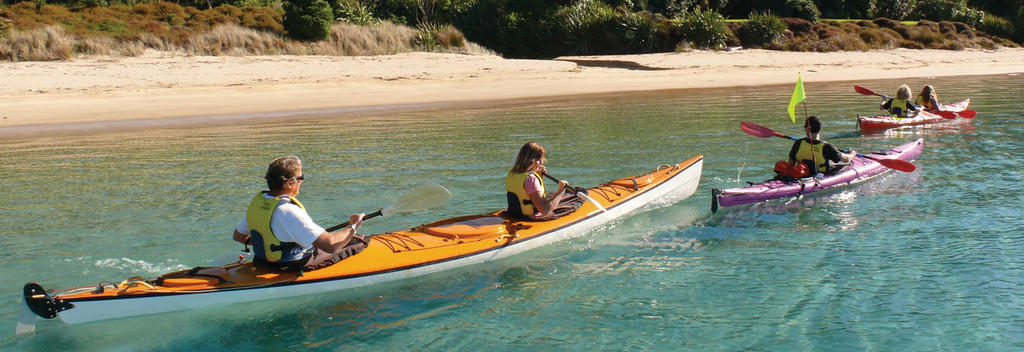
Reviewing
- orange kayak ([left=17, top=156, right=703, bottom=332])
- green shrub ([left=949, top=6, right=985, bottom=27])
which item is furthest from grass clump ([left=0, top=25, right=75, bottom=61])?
green shrub ([left=949, top=6, right=985, bottom=27])

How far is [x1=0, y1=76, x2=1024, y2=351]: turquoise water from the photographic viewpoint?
537cm

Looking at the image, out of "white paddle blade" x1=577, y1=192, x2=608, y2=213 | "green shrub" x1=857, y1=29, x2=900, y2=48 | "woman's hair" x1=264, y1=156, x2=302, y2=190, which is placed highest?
"green shrub" x1=857, y1=29, x2=900, y2=48

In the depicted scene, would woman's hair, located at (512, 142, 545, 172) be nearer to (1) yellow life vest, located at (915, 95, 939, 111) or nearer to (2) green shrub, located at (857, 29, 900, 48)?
(1) yellow life vest, located at (915, 95, 939, 111)

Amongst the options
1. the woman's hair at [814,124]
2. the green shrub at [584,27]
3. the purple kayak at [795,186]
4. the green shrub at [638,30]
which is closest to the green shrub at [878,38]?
the green shrub at [638,30]

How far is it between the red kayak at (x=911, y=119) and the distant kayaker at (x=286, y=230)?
36.0 feet

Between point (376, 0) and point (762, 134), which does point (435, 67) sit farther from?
point (762, 134)

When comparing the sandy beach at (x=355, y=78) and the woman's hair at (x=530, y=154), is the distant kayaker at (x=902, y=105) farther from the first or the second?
the woman's hair at (x=530, y=154)

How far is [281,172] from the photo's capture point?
5.06 metres

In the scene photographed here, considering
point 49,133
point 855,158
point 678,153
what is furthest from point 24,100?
point 855,158

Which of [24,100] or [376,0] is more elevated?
[376,0]

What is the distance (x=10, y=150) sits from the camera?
13.7 metres

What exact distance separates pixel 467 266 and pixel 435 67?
17432 millimetres

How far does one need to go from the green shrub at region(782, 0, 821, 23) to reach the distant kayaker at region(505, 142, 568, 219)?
90.8 feet

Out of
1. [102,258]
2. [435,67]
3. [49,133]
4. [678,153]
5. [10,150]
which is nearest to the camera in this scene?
[102,258]
